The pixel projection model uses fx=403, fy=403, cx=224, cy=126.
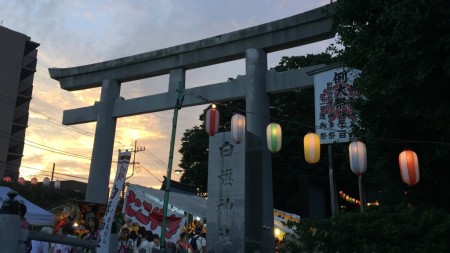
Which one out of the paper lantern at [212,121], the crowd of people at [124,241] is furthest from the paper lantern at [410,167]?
the crowd of people at [124,241]

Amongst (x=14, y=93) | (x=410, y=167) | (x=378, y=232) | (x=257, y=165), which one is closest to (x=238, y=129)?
(x=257, y=165)

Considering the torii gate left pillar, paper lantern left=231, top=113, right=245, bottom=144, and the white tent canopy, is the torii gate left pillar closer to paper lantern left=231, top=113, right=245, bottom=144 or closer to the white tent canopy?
the white tent canopy

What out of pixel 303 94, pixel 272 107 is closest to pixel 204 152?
pixel 272 107

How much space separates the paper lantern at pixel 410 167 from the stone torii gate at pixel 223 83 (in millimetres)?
4092

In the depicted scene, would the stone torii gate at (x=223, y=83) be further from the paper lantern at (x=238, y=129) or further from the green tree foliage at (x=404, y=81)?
the green tree foliage at (x=404, y=81)

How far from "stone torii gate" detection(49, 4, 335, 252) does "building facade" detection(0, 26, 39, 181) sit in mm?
24412

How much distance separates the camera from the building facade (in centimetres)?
4059

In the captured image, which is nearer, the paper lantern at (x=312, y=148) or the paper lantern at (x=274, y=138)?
the paper lantern at (x=312, y=148)

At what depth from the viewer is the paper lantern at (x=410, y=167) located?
29.5 ft

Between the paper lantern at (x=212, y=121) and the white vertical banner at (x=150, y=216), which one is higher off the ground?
the paper lantern at (x=212, y=121)

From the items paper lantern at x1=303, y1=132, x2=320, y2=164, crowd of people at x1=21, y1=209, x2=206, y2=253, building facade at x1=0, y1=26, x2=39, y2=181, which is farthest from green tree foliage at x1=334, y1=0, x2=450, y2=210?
building facade at x1=0, y1=26, x2=39, y2=181

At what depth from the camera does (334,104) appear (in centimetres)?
1257

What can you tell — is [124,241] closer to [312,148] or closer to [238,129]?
[238,129]

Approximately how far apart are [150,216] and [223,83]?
6.24m
